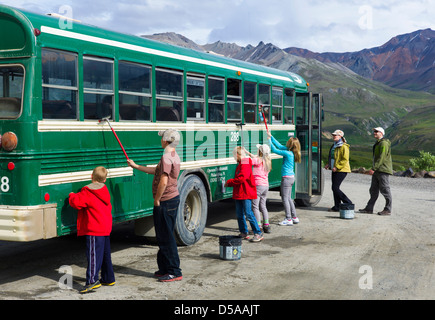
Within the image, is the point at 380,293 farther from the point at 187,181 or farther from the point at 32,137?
the point at 32,137

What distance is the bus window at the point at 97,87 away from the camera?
7223 millimetres

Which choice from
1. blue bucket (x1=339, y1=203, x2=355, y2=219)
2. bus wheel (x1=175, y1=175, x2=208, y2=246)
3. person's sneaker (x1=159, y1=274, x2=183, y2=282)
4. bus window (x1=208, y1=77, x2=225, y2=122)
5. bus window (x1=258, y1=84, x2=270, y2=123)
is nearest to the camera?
person's sneaker (x1=159, y1=274, x2=183, y2=282)

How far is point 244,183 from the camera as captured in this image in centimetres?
946

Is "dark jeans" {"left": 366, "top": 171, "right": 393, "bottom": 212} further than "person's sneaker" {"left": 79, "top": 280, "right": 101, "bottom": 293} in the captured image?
Yes

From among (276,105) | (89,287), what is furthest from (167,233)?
(276,105)

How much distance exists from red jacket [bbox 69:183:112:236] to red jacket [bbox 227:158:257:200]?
10.6 ft

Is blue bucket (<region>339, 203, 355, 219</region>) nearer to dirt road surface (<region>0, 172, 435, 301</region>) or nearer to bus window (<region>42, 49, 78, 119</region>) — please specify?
dirt road surface (<region>0, 172, 435, 301</region>)

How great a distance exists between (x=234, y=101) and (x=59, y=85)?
4561 mm

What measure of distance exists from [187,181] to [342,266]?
2.90 meters

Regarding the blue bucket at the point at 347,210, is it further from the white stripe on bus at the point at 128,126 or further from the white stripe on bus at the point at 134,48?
the white stripe on bus at the point at 134,48

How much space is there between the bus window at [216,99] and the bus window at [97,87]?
2677 millimetres

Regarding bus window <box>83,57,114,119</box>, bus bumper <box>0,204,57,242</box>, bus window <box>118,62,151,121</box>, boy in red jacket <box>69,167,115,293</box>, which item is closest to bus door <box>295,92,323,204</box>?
bus window <box>118,62,151,121</box>

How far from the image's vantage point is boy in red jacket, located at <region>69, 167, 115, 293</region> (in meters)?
6.57
